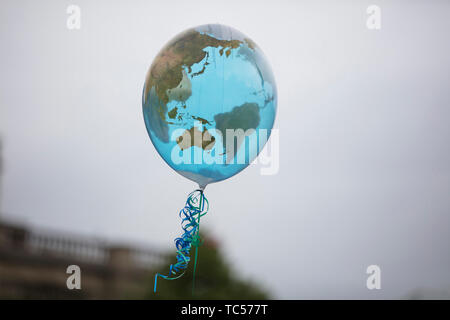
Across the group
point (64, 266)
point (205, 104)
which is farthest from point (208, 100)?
point (64, 266)

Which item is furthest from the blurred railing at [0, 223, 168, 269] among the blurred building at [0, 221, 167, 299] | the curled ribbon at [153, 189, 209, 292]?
the curled ribbon at [153, 189, 209, 292]

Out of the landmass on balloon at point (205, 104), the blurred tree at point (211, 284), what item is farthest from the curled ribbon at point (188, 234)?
the blurred tree at point (211, 284)

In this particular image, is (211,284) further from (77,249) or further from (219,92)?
(219,92)

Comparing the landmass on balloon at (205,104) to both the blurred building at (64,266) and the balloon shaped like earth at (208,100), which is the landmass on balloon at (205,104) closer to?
the balloon shaped like earth at (208,100)

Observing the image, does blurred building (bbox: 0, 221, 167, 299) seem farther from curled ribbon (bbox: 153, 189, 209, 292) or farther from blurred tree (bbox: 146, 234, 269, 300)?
curled ribbon (bbox: 153, 189, 209, 292)

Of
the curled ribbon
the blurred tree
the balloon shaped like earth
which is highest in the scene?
the balloon shaped like earth
